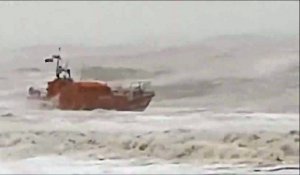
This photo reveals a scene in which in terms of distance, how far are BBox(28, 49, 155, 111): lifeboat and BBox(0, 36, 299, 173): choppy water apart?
1 cm

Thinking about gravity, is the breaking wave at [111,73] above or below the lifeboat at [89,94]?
above

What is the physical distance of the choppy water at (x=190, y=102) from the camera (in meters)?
0.97

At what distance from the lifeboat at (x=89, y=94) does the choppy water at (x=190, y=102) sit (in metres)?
0.01

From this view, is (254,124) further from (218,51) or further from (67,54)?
(67,54)

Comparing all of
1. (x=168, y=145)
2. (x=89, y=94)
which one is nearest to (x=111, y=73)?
(x=89, y=94)

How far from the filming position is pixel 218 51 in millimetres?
975

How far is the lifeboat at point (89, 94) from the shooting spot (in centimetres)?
100

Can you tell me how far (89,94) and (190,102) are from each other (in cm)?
17

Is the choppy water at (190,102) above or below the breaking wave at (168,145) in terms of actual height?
above

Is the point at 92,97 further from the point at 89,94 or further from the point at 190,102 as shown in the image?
the point at 190,102

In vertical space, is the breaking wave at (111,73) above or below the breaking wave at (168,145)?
above

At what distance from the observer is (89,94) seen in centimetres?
101

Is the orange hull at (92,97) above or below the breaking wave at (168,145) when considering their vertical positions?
above

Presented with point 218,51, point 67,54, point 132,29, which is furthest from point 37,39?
point 218,51
